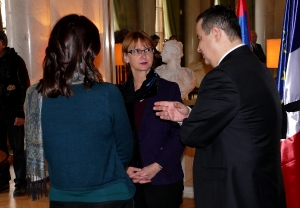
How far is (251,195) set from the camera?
2.04 meters

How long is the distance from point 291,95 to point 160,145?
1.01 m

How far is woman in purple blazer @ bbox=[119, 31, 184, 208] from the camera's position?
2.73 m

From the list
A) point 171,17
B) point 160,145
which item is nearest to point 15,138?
point 160,145

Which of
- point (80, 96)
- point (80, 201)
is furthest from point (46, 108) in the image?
point (80, 201)

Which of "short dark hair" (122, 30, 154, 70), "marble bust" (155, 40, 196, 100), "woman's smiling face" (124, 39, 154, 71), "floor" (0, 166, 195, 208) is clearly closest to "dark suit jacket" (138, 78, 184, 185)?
"woman's smiling face" (124, 39, 154, 71)

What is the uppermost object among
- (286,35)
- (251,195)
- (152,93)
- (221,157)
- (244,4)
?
(244,4)

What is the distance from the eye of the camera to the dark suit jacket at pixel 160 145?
2746mm

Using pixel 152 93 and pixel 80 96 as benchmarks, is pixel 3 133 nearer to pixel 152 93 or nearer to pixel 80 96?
pixel 152 93

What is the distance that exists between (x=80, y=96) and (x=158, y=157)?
1024mm

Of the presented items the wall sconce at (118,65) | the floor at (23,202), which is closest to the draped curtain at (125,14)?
the wall sconce at (118,65)

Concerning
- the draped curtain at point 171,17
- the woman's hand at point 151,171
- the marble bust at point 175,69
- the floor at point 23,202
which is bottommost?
the floor at point 23,202

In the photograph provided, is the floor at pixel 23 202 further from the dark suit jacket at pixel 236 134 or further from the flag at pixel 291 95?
the dark suit jacket at pixel 236 134

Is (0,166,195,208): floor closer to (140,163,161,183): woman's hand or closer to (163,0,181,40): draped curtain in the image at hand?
(140,163,161,183): woman's hand

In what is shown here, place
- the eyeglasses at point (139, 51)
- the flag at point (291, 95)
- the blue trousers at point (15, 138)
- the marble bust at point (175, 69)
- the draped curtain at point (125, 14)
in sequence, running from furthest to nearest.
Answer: the draped curtain at point (125, 14)
the blue trousers at point (15, 138)
the marble bust at point (175, 69)
the flag at point (291, 95)
the eyeglasses at point (139, 51)
